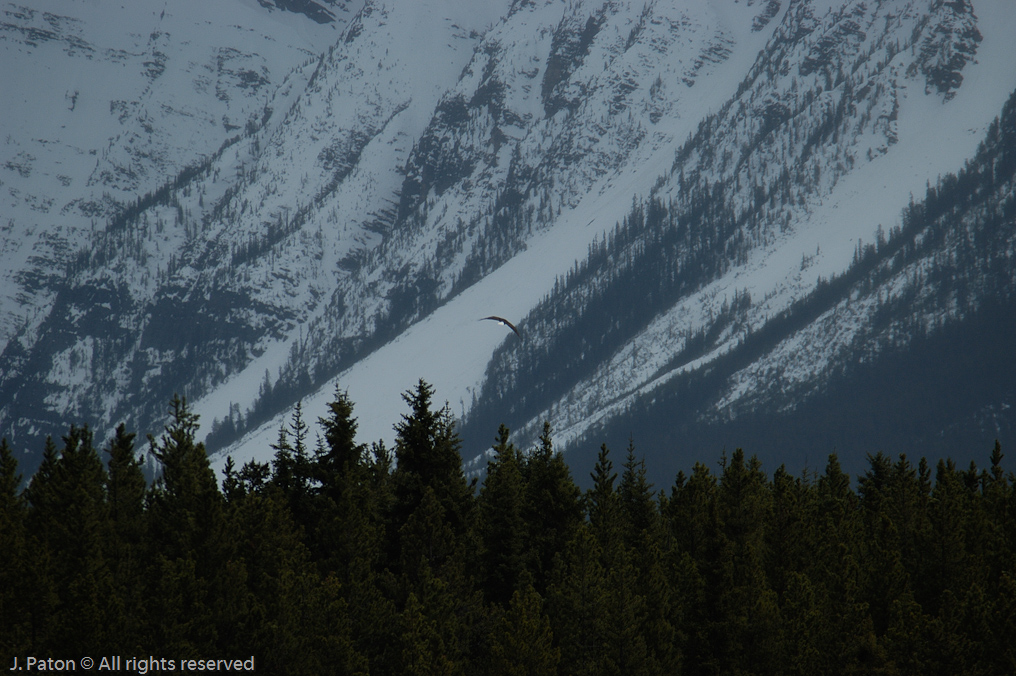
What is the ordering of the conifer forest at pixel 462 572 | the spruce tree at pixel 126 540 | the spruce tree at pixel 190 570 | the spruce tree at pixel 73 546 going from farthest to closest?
the conifer forest at pixel 462 572, the spruce tree at pixel 190 570, the spruce tree at pixel 126 540, the spruce tree at pixel 73 546

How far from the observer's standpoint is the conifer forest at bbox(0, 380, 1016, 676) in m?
42.1

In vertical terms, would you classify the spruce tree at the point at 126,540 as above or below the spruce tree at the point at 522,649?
above

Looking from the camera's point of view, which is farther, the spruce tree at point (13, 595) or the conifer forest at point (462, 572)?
the conifer forest at point (462, 572)

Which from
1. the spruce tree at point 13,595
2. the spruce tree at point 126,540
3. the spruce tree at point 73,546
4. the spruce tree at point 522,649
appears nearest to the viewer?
the spruce tree at point 73,546

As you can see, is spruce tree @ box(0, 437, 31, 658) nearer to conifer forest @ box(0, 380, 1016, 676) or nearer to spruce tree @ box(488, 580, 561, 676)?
conifer forest @ box(0, 380, 1016, 676)

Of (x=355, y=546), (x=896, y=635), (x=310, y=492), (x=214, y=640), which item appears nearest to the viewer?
(x=214, y=640)

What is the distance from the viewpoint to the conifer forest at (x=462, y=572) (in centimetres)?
4209

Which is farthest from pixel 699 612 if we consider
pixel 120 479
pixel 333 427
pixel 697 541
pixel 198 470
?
pixel 120 479

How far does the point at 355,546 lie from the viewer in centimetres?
4809

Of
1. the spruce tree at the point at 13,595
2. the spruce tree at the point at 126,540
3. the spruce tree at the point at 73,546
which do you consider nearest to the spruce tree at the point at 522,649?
the spruce tree at the point at 126,540

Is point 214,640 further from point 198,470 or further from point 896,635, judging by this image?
point 896,635

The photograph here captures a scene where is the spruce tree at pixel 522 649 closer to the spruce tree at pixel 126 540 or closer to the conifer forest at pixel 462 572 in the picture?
the conifer forest at pixel 462 572

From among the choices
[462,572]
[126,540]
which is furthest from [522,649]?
[126,540]

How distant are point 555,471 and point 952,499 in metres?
18.7
